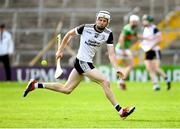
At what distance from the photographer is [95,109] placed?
57.6ft

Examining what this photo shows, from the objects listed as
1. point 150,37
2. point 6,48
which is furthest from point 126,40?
point 6,48

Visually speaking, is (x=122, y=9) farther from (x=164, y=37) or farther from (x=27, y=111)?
(x=27, y=111)

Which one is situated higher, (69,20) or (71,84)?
(71,84)

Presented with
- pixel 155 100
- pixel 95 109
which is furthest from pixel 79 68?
pixel 155 100

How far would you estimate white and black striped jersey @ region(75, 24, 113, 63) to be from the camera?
15203 millimetres

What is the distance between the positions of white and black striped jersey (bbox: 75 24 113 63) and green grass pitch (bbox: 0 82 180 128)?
1342mm

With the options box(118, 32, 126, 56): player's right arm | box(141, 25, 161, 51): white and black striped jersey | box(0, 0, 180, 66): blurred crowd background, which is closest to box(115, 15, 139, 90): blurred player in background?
box(118, 32, 126, 56): player's right arm

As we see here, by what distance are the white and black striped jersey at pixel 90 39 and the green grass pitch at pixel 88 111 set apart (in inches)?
52.8

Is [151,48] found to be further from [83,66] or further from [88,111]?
[83,66]

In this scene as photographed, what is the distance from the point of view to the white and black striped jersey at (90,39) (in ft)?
49.9

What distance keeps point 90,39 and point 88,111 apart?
231 cm

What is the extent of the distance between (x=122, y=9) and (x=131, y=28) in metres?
10.9

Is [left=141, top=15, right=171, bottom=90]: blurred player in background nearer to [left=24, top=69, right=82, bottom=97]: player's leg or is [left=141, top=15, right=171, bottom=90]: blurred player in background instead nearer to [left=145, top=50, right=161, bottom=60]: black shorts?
[left=145, top=50, right=161, bottom=60]: black shorts

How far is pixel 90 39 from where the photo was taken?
15.2m
